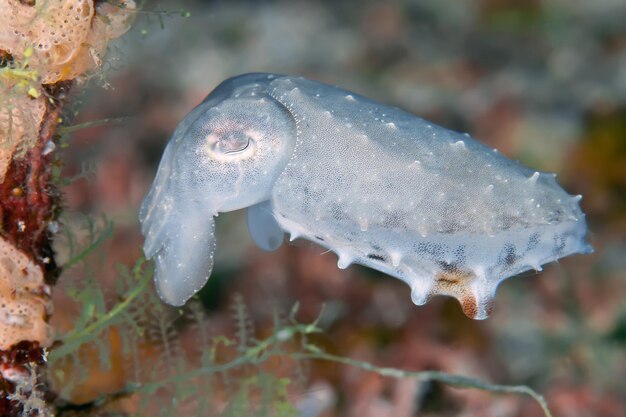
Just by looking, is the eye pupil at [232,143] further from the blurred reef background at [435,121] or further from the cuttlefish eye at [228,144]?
the blurred reef background at [435,121]

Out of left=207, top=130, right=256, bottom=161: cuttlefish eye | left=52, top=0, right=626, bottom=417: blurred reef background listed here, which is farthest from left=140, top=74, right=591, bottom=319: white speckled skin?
left=52, top=0, right=626, bottom=417: blurred reef background

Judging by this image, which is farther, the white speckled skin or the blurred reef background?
the blurred reef background

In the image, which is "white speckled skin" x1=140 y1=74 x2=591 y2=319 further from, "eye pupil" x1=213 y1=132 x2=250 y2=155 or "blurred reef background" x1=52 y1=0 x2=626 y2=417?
"blurred reef background" x1=52 y1=0 x2=626 y2=417

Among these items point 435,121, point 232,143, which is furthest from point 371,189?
point 435,121

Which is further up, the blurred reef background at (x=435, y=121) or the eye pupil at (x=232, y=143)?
the eye pupil at (x=232, y=143)

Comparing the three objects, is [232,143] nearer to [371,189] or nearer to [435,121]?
[371,189]

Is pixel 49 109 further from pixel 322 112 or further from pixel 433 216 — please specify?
pixel 433 216

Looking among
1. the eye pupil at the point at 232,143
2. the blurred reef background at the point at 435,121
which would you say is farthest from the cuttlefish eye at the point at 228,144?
the blurred reef background at the point at 435,121

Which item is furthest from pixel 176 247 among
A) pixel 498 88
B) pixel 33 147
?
pixel 498 88
